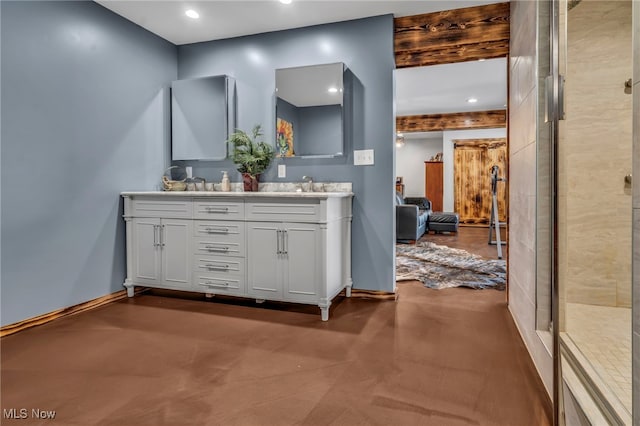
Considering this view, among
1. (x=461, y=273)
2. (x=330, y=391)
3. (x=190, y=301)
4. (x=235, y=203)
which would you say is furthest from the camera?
(x=461, y=273)

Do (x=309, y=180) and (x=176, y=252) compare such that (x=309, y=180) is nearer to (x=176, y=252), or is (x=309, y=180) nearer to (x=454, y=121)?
(x=176, y=252)

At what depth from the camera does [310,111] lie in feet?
10.6

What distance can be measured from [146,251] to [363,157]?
1982mm

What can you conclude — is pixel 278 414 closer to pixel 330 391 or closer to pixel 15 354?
pixel 330 391

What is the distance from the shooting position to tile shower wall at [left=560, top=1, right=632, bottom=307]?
2.16 metres

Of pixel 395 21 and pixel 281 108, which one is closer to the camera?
pixel 395 21

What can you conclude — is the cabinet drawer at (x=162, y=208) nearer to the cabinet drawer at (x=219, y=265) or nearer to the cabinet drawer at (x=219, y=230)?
the cabinet drawer at (x=219, y=230)

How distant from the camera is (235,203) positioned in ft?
9.25

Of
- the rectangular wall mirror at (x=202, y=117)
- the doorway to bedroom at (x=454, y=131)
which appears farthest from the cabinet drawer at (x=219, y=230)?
the doorway to bedroom at (x=454, y=131)

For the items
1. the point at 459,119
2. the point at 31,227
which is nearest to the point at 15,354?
the point at 31,227

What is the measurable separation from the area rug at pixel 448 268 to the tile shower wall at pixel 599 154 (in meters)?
1.23

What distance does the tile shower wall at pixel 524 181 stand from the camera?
185 centimetres

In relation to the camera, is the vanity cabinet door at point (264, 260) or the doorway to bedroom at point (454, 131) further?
the doorway to bedroom at point (454, 131)

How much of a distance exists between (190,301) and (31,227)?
1218 millimetres
